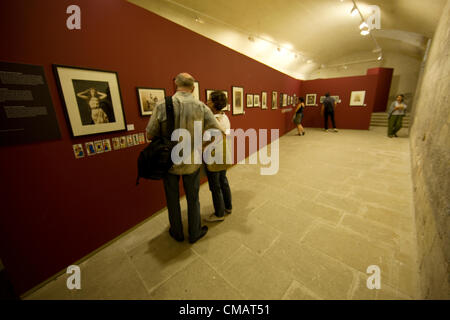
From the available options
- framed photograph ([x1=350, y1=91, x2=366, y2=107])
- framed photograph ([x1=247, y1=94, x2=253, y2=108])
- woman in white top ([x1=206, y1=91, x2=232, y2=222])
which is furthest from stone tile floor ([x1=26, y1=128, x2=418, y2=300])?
framed photograph ([x1=350, y1=91, x2=366, y2=107])

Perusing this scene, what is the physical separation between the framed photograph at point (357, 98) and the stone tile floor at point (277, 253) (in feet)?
25.9

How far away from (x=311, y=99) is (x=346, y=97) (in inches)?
71.2

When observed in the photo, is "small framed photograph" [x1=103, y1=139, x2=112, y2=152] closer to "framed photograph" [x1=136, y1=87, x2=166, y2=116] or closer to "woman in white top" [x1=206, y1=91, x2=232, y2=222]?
"framed photograph" [x1=136, y1=87, x2=166, y2=116]

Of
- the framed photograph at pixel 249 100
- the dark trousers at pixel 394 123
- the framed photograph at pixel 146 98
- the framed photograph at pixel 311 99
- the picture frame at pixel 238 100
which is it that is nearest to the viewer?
the framed photograph at pixel 146 98

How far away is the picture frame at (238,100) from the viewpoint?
4.64 meters

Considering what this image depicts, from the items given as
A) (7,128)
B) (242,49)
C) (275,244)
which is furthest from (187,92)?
(242,49)

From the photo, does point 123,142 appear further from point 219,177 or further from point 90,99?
point 219,177

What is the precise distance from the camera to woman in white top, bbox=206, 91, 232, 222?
85.4 inches

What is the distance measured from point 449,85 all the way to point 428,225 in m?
1.94

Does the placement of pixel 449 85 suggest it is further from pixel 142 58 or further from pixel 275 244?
pixel 142 58

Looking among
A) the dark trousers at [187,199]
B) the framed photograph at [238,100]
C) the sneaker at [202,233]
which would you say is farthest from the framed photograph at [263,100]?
the sneaker at [202,233]

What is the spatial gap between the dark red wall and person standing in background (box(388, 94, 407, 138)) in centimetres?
596

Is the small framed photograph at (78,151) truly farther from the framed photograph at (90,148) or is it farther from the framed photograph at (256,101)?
the framed photograph at (256,101)

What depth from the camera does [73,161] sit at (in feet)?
6.13
